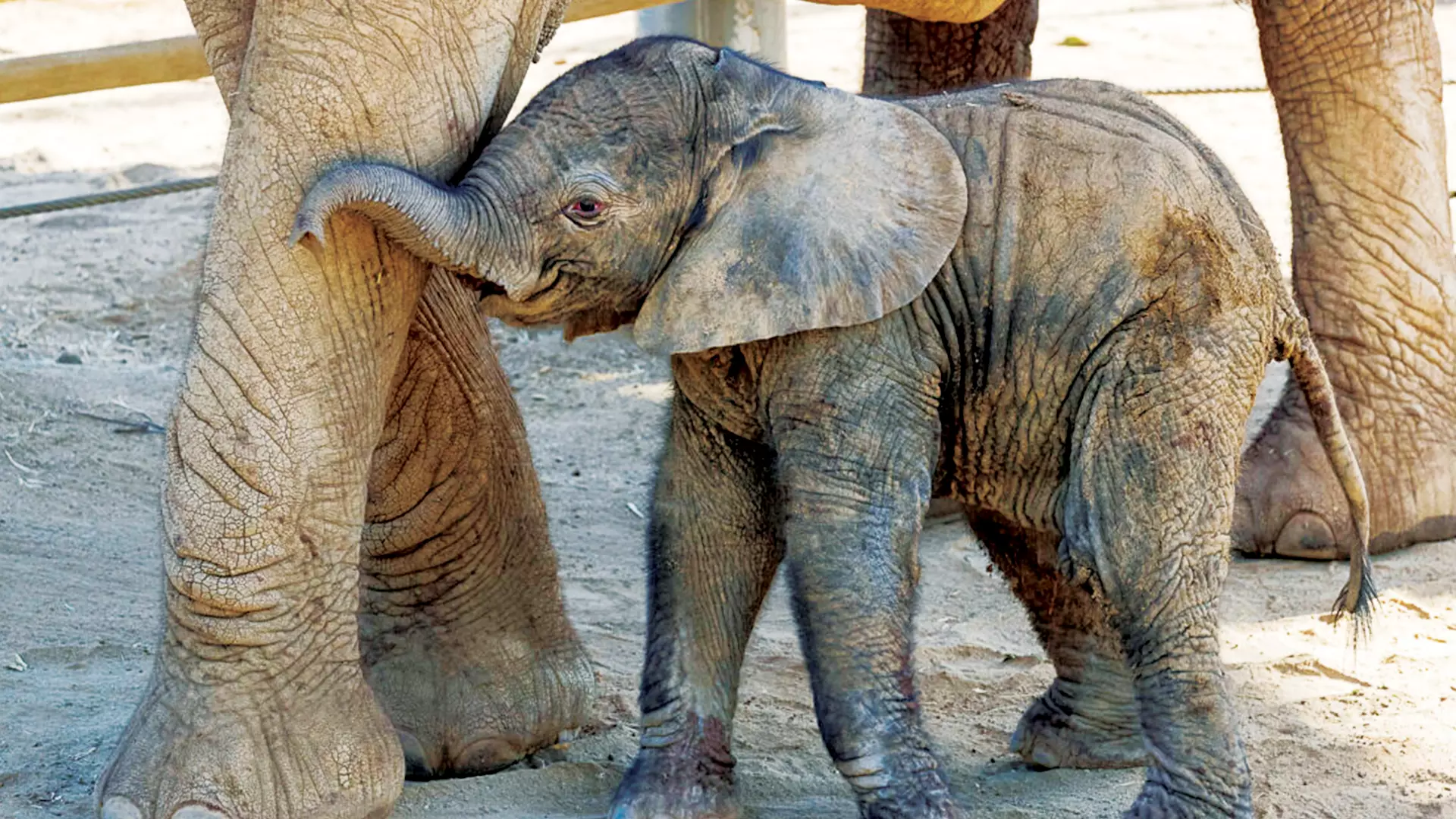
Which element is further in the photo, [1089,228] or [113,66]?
[113,66]

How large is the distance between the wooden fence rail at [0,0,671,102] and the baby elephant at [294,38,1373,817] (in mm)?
1894

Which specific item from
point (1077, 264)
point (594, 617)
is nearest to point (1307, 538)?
point (594, 617)

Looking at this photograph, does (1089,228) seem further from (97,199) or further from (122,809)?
(97,199)

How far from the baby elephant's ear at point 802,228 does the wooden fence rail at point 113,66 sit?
6.18 ft

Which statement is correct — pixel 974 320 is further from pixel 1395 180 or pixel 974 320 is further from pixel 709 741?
pixel 1395 180

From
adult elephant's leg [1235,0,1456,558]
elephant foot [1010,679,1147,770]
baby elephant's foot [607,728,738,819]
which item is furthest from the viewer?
adult elephant's leg [1235,0,1456,558]

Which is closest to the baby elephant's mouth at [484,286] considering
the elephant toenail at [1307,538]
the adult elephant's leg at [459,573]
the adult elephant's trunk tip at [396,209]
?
the adult elephant's trunk tip at [396,209]

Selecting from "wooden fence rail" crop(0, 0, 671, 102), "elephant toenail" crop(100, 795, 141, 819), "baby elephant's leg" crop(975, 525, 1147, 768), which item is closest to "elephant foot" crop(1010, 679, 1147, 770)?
"baby elephant's leg" crop(975, 525, 1147, 768)

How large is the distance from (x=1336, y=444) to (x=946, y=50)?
7.08 ft

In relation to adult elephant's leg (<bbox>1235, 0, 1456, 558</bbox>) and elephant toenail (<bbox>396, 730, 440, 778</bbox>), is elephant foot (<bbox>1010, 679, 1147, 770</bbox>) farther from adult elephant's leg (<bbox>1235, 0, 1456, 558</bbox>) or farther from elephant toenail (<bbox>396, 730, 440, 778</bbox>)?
adult elephant's leg (<bbox>1235, 0, 1456, 558</bbox>)

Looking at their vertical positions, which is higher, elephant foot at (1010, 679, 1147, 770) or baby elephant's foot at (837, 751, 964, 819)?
baby elephant's foot at (837, 751, 964, 819)

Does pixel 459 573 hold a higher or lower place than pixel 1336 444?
lower

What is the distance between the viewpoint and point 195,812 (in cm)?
321

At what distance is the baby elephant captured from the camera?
3.24m
